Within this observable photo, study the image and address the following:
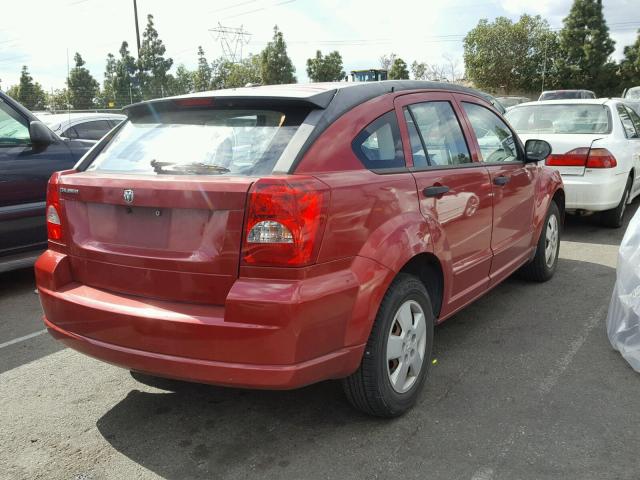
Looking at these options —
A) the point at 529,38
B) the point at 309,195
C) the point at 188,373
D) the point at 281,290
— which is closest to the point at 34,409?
the point at 188,373

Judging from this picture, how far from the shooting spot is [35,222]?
5.62 m

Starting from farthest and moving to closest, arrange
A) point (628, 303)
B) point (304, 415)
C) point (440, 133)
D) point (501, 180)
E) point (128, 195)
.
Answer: point (501, 180) → point (628, 303) → point (440, 133) → point (304, 415) → point (128, 195)

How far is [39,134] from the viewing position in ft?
18.5

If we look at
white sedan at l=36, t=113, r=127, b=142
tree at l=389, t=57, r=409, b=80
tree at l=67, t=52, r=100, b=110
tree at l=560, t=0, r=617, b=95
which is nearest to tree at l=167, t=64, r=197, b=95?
tree at l=67, t=52, r=100, b=110

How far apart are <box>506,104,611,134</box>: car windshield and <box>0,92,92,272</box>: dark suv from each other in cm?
573

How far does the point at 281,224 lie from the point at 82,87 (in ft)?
183

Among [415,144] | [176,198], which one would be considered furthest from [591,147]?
[176,198]

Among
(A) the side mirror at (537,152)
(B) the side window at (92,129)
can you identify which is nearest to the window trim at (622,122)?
(A) the side mirror at (537,152)

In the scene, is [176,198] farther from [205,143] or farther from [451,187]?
[451,187]

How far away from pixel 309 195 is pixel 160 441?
4.65 feet

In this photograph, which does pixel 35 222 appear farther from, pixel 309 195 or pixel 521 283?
pixel 521 283

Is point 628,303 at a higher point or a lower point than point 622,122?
lower

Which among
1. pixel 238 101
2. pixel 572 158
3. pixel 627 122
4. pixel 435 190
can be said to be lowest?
pixel 572 158

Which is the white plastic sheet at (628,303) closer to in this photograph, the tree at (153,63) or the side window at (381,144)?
the side window at (381,144)
